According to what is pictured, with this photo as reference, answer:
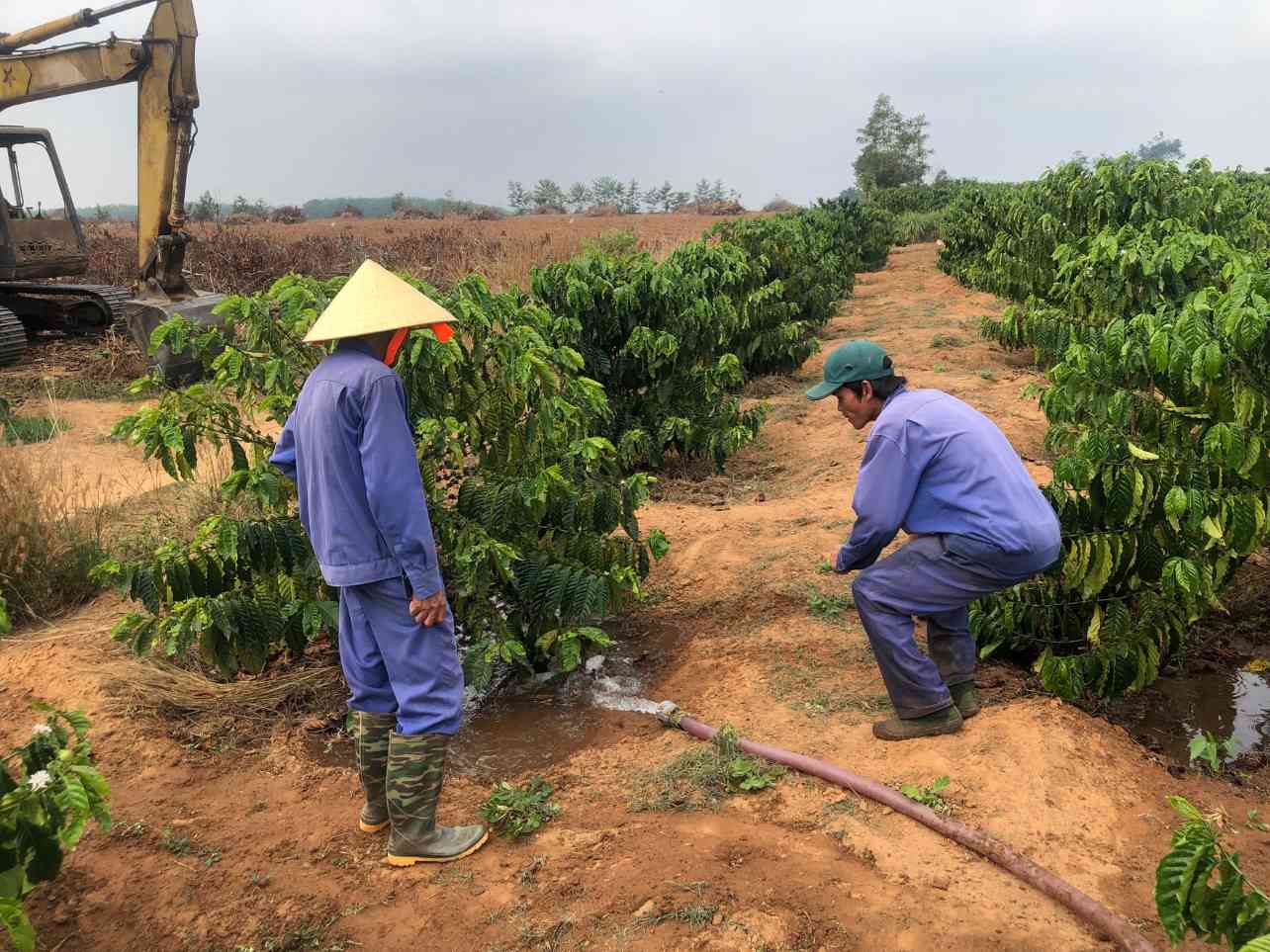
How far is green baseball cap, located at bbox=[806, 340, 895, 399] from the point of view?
11.4 feet

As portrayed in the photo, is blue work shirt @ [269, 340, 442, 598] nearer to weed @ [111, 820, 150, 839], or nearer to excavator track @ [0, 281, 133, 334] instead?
weed @ [111, 820, 150, 839]

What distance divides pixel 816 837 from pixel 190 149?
37.8 ft

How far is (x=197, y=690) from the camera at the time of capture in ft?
13.5

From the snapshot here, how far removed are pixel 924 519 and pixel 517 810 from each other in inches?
70.4

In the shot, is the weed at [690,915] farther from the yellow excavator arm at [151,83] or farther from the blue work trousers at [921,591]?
the yellow excavator arm at [151,83]

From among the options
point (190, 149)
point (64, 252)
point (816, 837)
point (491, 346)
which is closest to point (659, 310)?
point (491, 346)

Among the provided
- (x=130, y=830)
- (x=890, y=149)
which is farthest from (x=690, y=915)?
(x=890, y=149)

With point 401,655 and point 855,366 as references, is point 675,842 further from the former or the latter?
point 855,366

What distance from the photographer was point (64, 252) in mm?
12641

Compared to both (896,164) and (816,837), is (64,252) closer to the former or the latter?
(816,837)

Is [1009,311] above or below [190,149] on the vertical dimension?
below

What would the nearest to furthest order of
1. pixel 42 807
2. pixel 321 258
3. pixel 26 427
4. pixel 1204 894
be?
pixel 1204 894
pixel 42 807
pixel 26 427
pixel 321 258

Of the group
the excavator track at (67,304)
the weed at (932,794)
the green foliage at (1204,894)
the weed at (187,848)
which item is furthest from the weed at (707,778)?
the excavator track at (67,304)

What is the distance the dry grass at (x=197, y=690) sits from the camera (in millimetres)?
4059
